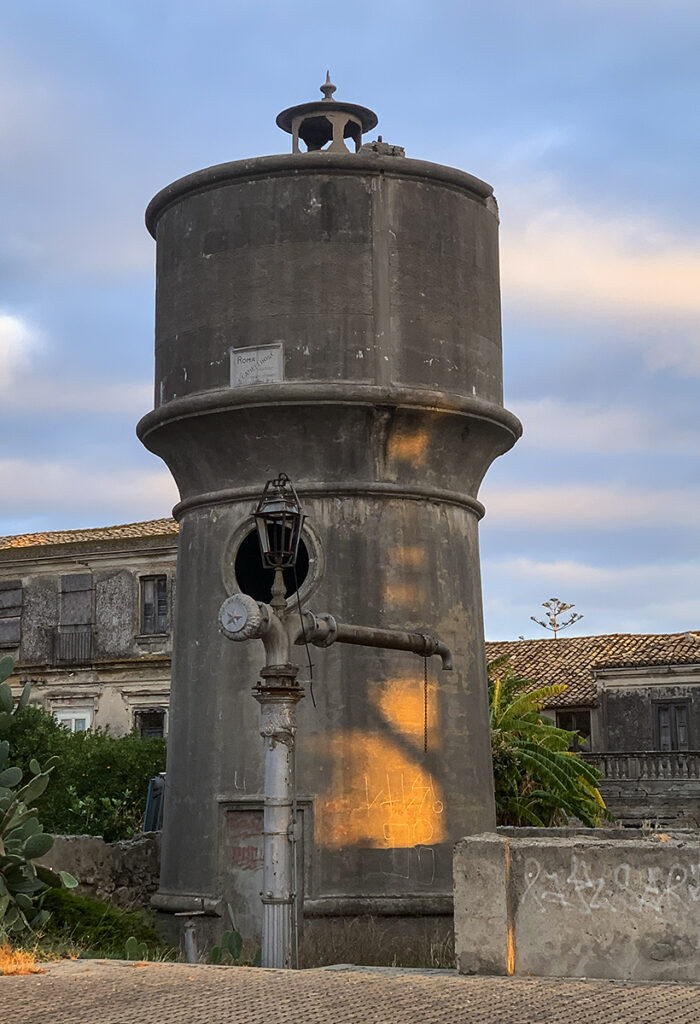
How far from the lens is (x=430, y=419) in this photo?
16.4 metres

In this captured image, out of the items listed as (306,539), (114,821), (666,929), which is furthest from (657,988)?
(114,821)

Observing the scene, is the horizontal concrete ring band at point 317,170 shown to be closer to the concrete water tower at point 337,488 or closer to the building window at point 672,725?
the concrete water tower at point 337,488

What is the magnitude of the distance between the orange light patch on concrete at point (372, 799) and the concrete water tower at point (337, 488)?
0.07ft

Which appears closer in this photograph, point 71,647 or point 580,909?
point 580,909

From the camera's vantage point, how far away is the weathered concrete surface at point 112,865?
1710cm

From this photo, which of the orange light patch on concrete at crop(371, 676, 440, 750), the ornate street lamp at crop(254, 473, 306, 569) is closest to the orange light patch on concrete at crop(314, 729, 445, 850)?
the orange light patch on concrete at crop(371, 676, 440, 750)

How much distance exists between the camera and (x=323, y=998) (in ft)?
30.3

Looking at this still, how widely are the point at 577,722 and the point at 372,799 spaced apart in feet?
98.0

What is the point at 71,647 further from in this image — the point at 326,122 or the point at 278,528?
the point at 278,528

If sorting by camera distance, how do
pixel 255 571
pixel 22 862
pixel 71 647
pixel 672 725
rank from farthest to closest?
1. pixel 672 725
2. pixel 71 647
3. pixel 255 571
4. pixel 22 862

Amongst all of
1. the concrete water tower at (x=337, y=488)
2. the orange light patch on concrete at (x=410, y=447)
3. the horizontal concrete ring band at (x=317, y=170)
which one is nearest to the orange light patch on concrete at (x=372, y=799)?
the concrete water tower at (x=337, y=488)

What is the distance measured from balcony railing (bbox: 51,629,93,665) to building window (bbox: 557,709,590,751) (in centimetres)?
1582

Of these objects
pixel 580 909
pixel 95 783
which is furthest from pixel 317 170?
pixel 95 783

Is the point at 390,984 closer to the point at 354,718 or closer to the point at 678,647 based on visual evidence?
the point at 354,718
